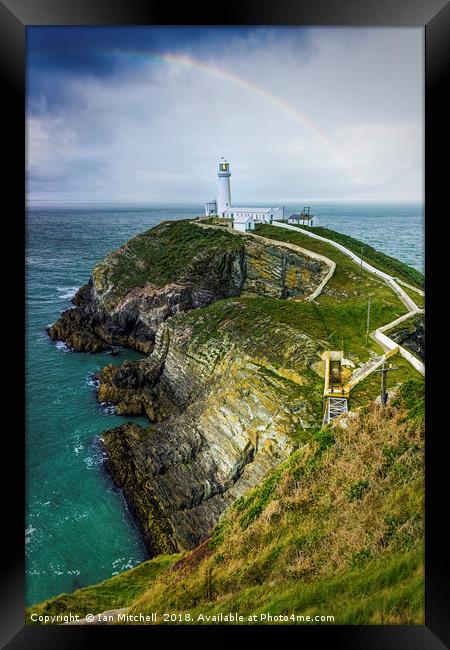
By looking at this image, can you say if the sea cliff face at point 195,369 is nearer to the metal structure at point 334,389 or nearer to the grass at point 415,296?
the metal structure at point 334,389

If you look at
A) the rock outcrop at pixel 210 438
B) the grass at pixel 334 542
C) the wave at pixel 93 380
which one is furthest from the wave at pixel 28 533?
the wave at pixel 93 380

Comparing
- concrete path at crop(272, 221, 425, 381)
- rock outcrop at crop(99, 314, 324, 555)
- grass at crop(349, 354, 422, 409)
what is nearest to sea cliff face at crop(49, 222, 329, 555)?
rock outcrop at crop(99, 314, 324, 555)

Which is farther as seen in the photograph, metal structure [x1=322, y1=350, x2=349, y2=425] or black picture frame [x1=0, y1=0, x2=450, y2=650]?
metal structure [x1=322, y1=350, x2=349, y2=425]

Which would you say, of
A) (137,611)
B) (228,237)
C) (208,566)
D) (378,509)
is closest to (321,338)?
(378,509)

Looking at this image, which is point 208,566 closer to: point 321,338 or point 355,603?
point 355,603

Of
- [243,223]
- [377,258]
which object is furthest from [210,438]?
[243,223]

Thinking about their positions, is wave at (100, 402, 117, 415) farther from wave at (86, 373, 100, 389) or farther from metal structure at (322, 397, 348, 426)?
metal structure at (322, 397, 348, 426)
